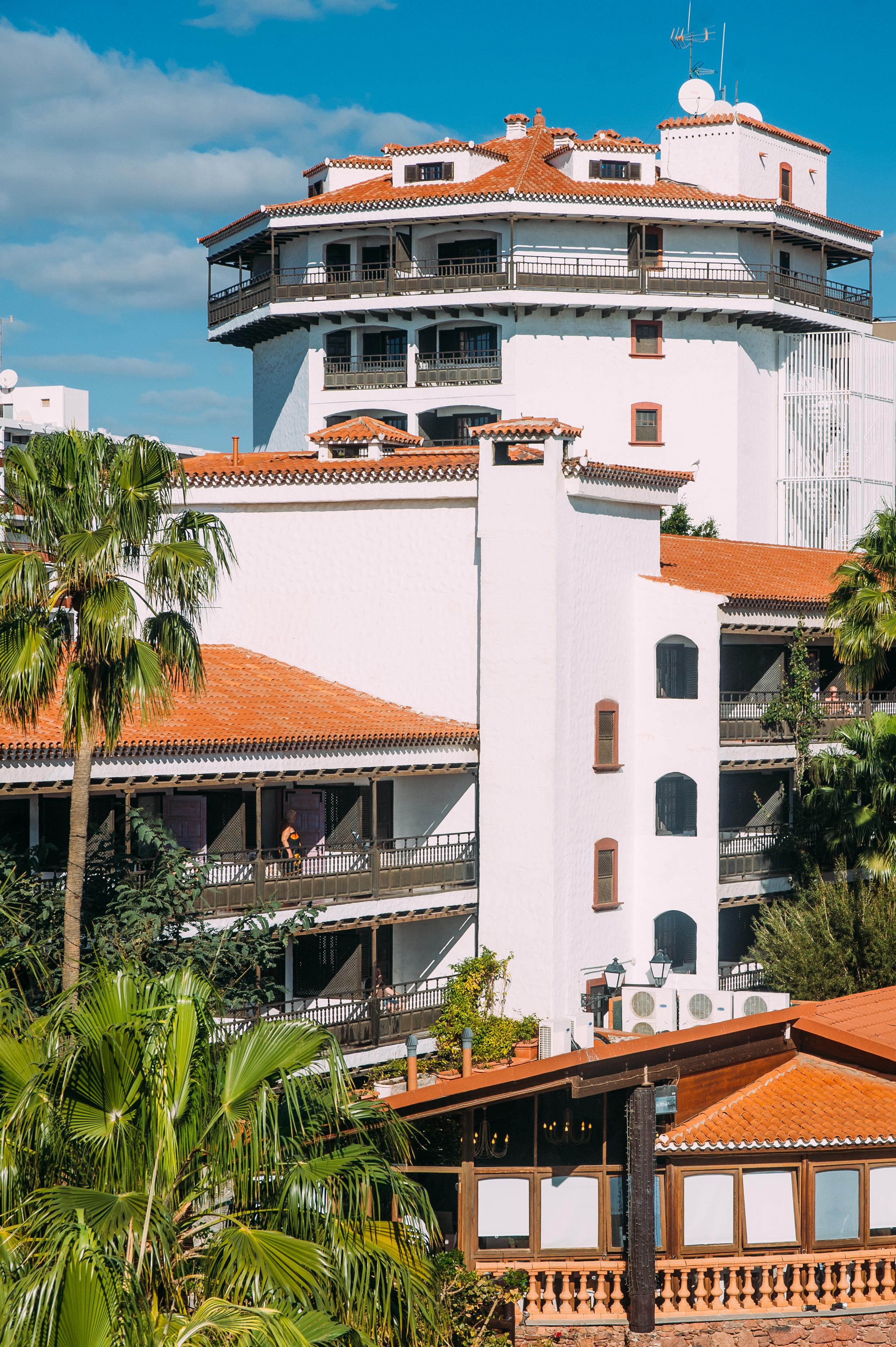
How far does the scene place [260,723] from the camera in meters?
31.1

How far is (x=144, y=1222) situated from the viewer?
40.0ft

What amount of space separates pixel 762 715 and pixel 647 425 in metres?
20.6

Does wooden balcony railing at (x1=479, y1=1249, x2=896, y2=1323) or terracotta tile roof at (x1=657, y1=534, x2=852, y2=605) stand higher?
terracotta tile roof at (x1=657, y1=534, x2=852, y2=605)

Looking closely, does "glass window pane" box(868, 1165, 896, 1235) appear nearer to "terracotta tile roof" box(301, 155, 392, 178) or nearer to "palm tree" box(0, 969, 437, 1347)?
"palm tree" box(0, 969, 437, 1347)

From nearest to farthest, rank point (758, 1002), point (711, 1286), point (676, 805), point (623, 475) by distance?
point (711, 1286)
point (758, 1002)
point (623, 475)
point (676, 805)

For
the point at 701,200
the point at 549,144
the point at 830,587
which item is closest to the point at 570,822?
the point at 830,587

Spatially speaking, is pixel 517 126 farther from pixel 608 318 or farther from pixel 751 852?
pixel 751 852

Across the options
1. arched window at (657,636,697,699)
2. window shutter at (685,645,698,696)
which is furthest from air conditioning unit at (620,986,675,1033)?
arched window at (657,636,697,699)

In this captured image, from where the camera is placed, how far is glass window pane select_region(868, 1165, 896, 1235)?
23.1 m

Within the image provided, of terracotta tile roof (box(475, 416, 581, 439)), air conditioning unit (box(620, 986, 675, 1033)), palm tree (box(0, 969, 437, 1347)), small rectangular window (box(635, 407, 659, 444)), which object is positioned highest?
small rectangular window (box(635, 407, 659, 444))

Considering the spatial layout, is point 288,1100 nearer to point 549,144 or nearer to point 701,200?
point 701,200

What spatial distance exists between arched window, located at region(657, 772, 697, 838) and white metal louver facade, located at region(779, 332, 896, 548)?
77.7ft

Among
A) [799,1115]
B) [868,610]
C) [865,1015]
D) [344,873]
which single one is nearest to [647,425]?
[868,610]

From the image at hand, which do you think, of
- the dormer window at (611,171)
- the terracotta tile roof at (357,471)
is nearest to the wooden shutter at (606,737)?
the terracotta tile roof at (357,471)
